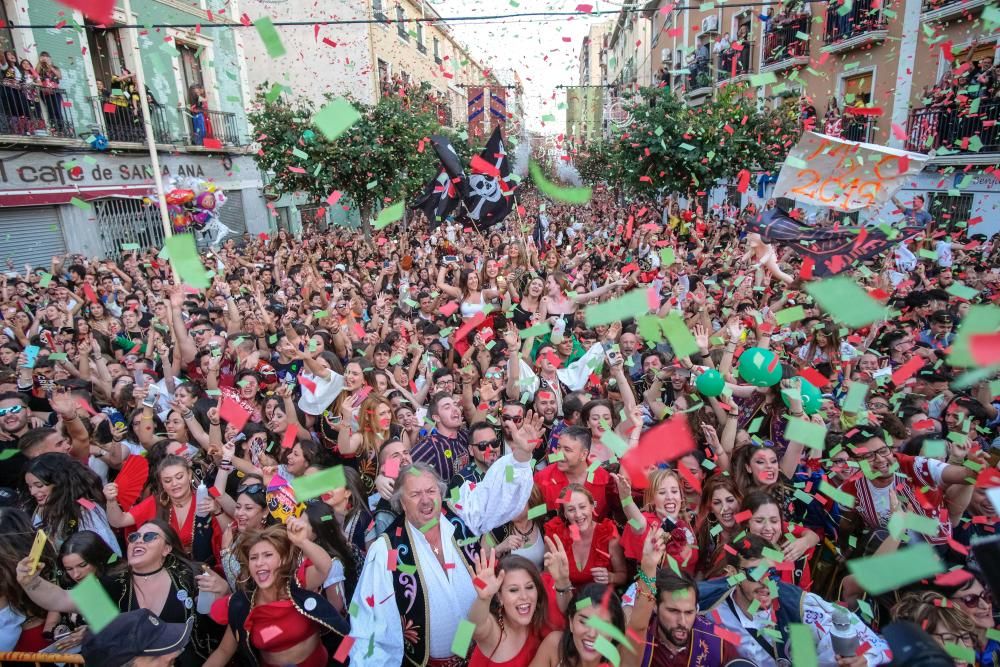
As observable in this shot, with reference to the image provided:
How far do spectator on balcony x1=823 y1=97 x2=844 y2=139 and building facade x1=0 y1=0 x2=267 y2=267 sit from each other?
13.5 metres

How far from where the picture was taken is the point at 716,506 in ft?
9.62

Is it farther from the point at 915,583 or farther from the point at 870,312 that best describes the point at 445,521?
the point at 870,312

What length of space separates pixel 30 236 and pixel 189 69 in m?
6.88

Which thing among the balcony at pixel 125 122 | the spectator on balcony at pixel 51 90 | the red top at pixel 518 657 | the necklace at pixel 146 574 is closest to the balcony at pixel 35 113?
the spectator on balcony at pixel 51 90

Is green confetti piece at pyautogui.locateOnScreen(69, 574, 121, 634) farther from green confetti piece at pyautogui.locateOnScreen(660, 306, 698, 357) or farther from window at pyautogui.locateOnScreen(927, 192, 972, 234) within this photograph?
window at pyautogui.locateOnScreen(927, 192, 972, 234)

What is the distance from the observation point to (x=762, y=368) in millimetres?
3758

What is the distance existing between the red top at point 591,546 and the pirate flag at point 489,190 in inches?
320

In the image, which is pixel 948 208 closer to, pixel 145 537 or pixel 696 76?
pixel 696 76

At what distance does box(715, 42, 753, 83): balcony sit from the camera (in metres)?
18.5

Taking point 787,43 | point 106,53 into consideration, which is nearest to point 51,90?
point 106,53

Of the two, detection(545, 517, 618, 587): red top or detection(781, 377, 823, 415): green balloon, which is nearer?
detection(545, 517, 618, 587): red top

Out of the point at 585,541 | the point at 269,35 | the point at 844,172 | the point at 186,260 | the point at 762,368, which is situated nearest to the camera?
the point at 585,541

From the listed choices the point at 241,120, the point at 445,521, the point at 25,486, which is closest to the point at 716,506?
the point at 445,521

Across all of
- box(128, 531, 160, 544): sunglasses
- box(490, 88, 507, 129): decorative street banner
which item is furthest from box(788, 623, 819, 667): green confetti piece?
box(490, 88, 507, 129): decorative street banner
